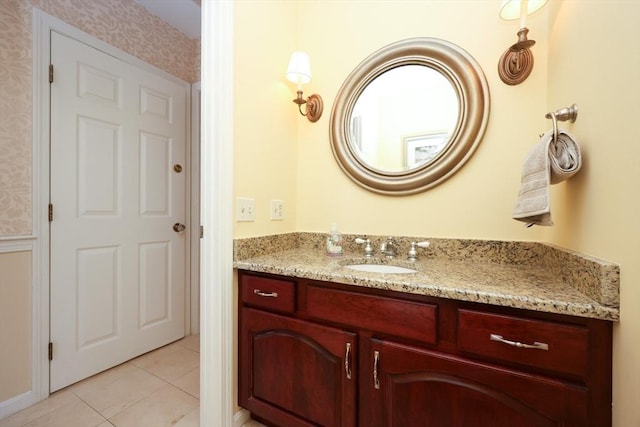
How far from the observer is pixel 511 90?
1.18m

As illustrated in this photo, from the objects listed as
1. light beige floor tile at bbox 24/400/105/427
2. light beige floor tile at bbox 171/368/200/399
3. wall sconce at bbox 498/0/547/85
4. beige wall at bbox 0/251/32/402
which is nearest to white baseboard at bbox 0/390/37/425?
beige wall at bbox 0/251/32/402

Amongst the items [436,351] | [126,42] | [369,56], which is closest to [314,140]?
[369,56]

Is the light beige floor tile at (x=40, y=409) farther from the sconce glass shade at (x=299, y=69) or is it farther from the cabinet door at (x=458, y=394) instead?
the sconce glass shade at (x=299, y=69)

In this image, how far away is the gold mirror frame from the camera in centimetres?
122

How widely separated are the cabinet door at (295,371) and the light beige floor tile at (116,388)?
72 cm

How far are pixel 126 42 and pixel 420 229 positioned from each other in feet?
7.62

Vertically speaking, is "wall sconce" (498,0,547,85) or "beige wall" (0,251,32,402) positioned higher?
"wall sconce" (498,0,547,85)

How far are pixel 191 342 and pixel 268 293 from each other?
4.75 ft

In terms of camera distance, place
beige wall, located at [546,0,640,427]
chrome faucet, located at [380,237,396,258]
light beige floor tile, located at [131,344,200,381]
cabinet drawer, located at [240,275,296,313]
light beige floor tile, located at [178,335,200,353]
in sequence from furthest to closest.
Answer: light beige floor tile, located at [178,335,200,353] → light beige floor tile, located at [131,344,200,381] → chrome faucet, located at [380,237,396,258] → cabinet drawer, located at [240,275,296,313] → beige wall, located at [546,0,640,427]

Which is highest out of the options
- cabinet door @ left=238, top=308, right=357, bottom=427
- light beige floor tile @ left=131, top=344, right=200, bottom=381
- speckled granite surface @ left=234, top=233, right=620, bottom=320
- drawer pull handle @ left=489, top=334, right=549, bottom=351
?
speckled granite surface @ left=234, top=233, right=620, bottom=320

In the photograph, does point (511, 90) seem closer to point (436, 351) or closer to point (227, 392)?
point (436, 351)

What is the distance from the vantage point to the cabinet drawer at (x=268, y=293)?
1070 mm

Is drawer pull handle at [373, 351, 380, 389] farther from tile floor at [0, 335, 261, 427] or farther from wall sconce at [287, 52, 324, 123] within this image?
wall sconce at [287, 52, 324, 123]

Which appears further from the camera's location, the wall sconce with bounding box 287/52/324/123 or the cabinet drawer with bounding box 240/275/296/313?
the wall sconce with bounding box 287/52/324/123
